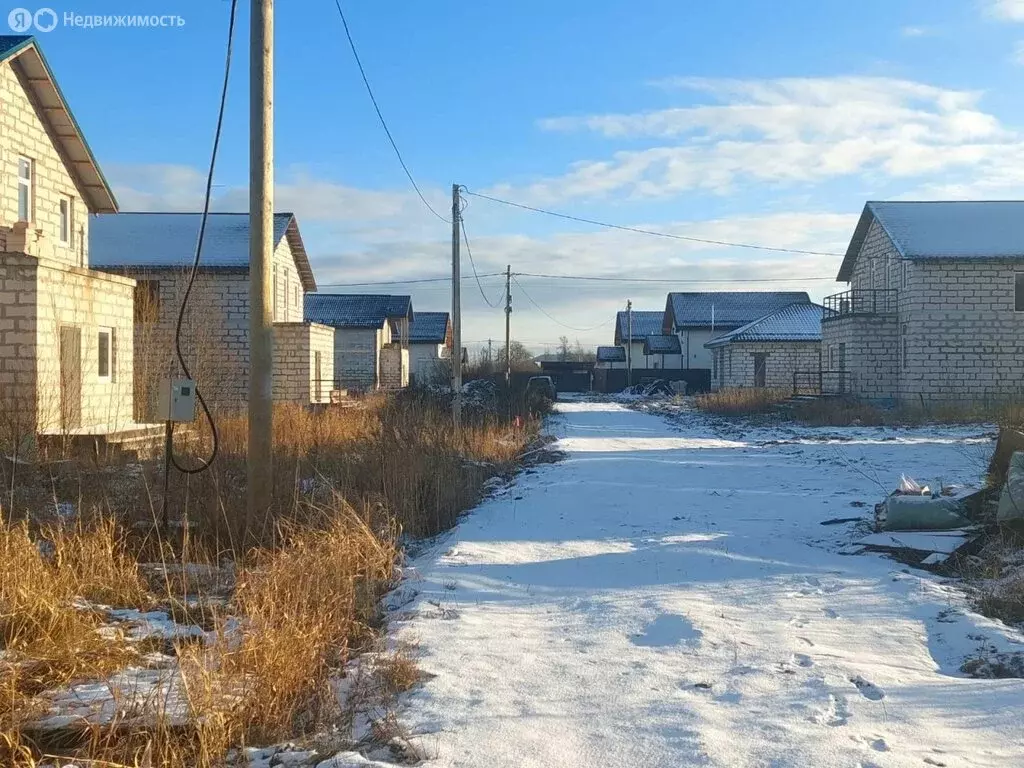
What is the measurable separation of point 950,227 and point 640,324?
4398cm

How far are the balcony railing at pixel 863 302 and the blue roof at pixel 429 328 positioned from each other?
34023 millimetres

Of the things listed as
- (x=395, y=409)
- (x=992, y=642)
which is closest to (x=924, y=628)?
(x=992, y=642)

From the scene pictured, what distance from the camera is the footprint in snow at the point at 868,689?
437 centimetres

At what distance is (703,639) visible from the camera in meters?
5.30

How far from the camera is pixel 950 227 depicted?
29.7 meters

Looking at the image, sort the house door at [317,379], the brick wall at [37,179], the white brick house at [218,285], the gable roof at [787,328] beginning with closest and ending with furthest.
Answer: the brick wall at [37,179] < the white brick house at [218,285] < the house door at [317,379] < the gable roof at [787,328]

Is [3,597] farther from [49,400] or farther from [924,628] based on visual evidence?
[49,400]

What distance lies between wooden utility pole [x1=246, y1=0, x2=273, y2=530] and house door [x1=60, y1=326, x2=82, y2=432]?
732 centimetres

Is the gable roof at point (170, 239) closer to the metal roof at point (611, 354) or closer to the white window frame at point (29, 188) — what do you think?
the white window frame at point (29, 188)

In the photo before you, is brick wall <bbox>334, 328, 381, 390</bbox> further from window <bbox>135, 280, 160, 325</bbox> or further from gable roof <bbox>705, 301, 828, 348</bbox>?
gable roof <bbox>705, 301, 828, 348</bbox>

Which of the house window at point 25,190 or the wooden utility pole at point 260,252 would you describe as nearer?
the wooden utility pole at point 260,252

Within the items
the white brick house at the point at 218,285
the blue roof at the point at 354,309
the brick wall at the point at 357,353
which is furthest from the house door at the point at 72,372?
the blue roof at the point at 354,309

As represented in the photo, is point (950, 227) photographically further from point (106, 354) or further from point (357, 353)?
point (357, 353)

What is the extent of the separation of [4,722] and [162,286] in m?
25.2
